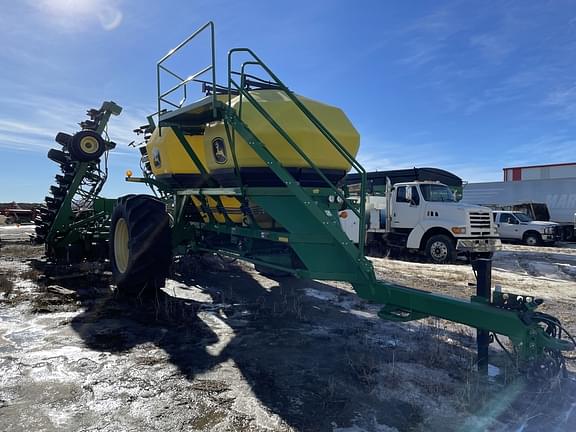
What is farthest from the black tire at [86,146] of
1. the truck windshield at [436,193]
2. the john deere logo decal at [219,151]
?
the truck windshield at [436,193]

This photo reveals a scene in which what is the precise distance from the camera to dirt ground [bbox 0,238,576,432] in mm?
2812

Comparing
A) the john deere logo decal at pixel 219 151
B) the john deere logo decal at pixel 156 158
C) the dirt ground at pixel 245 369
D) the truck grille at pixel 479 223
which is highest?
the john deere logo decal at pixel 156 158

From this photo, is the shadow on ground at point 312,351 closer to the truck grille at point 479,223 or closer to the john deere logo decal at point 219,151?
the john deere logo decal at point 219,151

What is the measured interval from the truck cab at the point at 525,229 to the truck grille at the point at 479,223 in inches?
259

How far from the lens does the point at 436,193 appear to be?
1263 centimetres

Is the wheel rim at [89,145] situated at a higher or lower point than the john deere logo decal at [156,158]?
higher

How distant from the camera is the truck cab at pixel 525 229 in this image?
1752cm

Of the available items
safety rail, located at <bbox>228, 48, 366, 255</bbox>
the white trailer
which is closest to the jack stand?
safety rail, located at <bbox>228, 48, 366, 255</bbox>

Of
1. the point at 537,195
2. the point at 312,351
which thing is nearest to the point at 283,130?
the point at 312,351

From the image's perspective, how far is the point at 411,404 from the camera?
3.03 m

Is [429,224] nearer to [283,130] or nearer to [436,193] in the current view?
[436,193]

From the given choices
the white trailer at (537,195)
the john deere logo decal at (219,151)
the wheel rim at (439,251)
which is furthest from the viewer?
the white trailer at (537,195)

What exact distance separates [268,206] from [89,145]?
18.9 feet

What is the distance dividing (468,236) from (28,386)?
10.8 m
